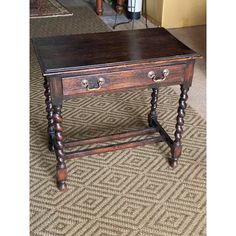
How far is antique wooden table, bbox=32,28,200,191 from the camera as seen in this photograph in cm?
149

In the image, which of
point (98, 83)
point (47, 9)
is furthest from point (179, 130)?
point (47, 9)

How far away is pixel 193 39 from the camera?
3662 mm

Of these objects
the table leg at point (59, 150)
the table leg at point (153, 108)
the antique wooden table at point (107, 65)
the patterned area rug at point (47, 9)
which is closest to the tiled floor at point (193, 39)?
the patterned area rug at point (47, 9)

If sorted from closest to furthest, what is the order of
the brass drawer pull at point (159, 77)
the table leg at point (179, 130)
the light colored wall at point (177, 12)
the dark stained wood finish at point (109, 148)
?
the brass drawer pull at point (159, 77) < the table leg at point (179, 130) < the dark stained wood finish at point (109, 148) < the light colored wall at point (177, 12)

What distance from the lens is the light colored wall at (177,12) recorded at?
12.7ft

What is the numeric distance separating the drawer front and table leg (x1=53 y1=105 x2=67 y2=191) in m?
0.12

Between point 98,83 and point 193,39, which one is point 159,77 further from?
point 193,39

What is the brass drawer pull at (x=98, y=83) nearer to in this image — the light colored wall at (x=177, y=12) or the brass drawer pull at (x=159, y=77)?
the brass drawer pull at (x=159, y=77)

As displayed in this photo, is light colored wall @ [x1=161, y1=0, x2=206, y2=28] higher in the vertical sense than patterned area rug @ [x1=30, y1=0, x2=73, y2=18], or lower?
higher

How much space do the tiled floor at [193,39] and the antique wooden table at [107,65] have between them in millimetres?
800

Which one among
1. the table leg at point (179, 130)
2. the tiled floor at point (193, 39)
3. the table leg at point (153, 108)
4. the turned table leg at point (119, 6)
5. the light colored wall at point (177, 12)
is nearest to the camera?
the table leg at point (179, 130)

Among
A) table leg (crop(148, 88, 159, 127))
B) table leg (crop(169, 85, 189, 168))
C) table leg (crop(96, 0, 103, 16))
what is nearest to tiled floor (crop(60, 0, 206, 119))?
table leg (crop(96, 0, 103, 16))

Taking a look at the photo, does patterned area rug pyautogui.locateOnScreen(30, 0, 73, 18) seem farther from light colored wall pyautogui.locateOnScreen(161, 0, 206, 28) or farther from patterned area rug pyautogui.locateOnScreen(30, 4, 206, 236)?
patterned area rug pyautogui.locateOnScreen(30, 4, 206, 236)
